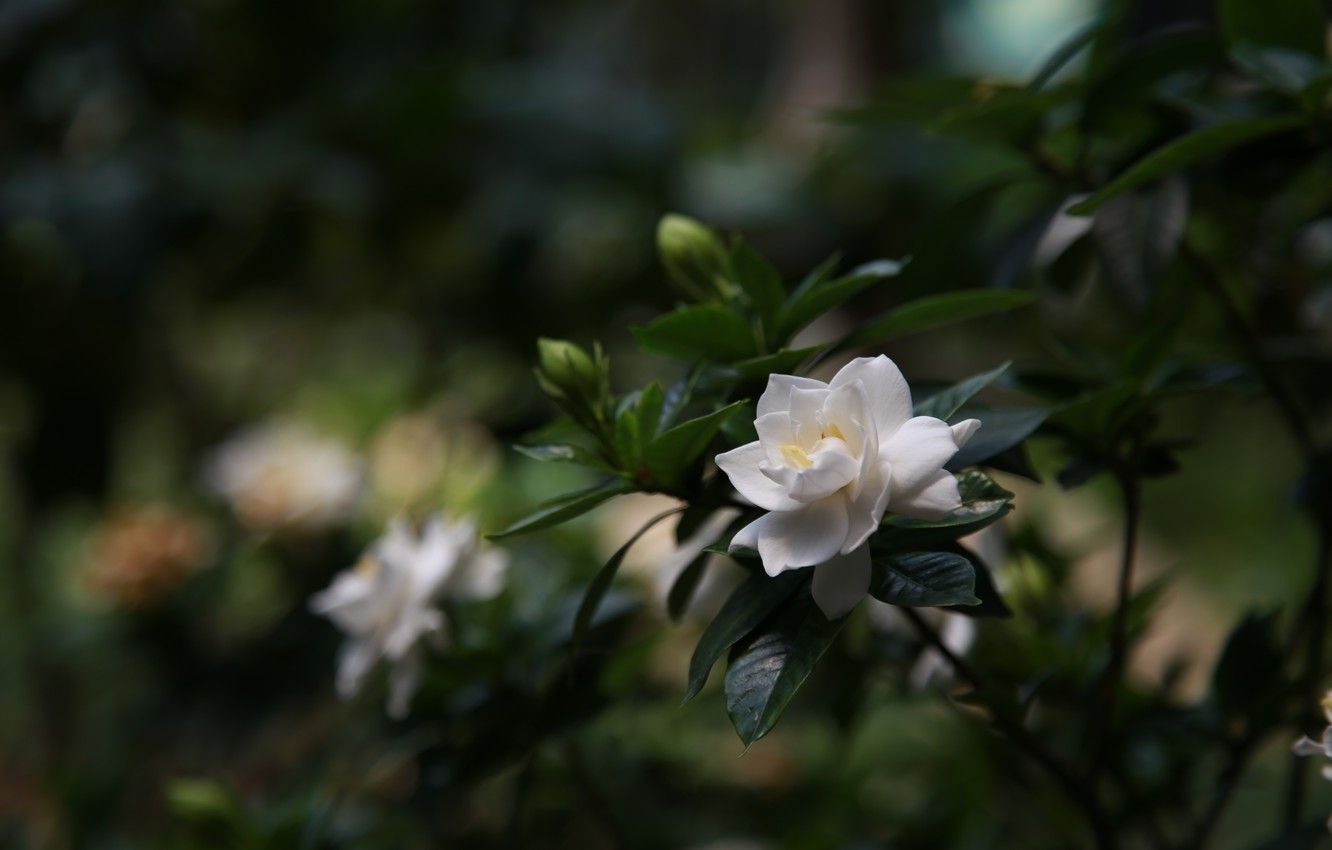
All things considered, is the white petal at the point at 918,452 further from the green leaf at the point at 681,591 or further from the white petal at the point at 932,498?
the green leaf at the point at 681,591

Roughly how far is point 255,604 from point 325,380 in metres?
0.59

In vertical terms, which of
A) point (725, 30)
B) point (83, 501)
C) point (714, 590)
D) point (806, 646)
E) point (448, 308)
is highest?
point (806, 646)

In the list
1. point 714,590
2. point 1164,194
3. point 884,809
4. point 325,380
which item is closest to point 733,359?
point 1164,194

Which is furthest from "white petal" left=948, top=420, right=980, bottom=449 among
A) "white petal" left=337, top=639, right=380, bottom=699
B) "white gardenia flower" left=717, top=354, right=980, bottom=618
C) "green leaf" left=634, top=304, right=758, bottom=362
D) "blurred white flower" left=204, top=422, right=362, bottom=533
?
"blurred white flower" left=204, top=422, right=362, bottom=533

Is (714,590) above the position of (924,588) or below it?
below

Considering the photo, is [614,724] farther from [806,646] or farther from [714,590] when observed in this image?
[806,646]

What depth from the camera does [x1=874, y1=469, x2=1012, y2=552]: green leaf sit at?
13.5 inches

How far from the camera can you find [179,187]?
123 cm

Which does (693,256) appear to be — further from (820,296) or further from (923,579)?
(923,579)

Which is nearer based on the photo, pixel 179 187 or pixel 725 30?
pixel 179 187

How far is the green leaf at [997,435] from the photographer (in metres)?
0.39

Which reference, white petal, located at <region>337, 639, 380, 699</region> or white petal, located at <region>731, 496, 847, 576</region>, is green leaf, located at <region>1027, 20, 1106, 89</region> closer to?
white petal, located at <region>731, 496, 847, 576</region>

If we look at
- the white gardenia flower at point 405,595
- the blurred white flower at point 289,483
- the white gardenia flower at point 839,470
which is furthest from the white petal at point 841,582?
the blurred white flower at point 289,483

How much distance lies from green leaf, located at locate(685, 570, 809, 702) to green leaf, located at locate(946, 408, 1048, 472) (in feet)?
0.25
